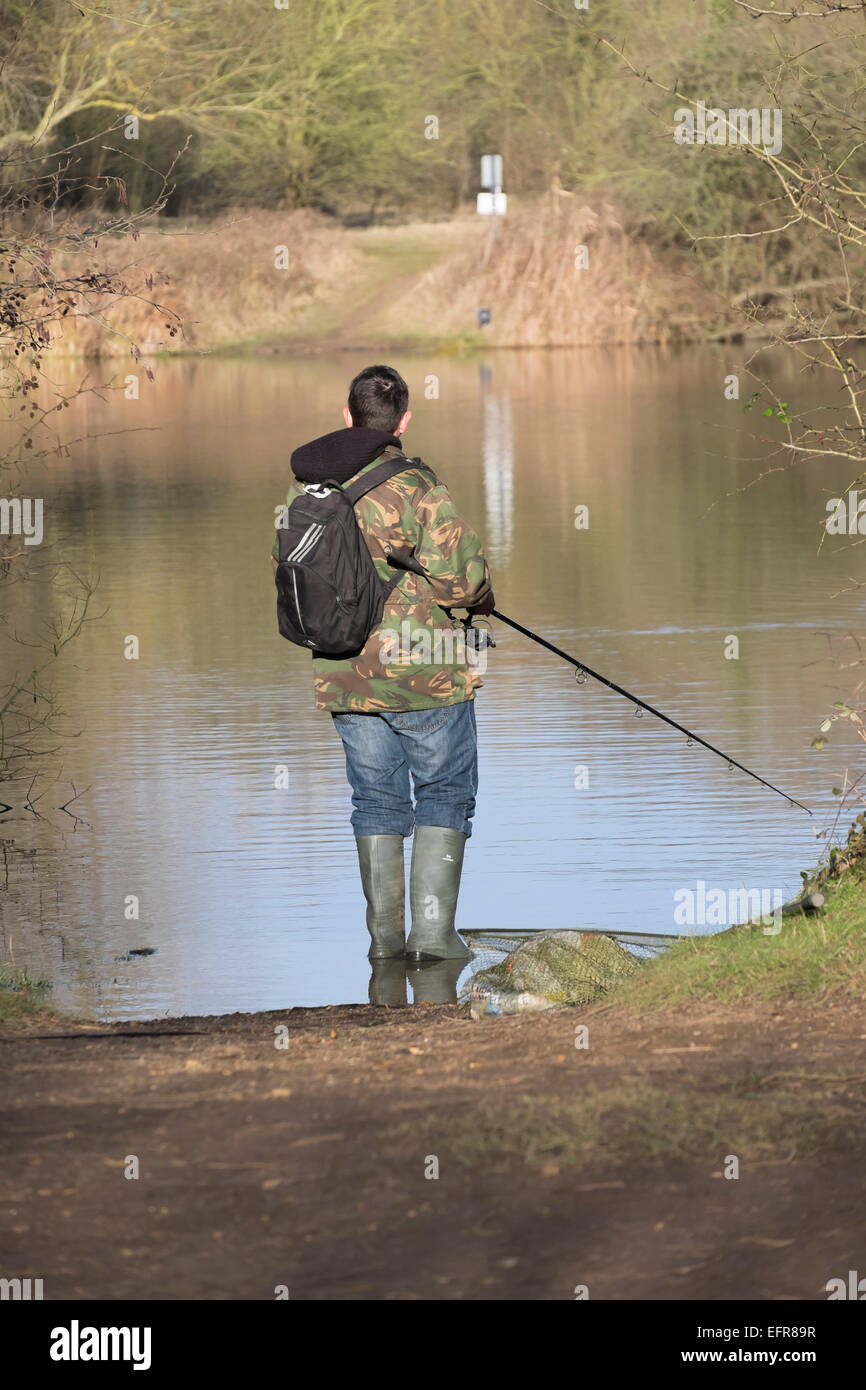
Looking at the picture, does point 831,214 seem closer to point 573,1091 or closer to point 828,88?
point 573,1091

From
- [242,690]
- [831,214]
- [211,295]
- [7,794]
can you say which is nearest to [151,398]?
[211,295]

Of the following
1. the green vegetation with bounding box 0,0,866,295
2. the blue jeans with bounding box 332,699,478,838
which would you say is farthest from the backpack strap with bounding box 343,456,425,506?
the green vegetation with bounding box 0,0,866,295

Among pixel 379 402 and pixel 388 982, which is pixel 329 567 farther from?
pixel 388 982

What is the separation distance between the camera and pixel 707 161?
40625mm

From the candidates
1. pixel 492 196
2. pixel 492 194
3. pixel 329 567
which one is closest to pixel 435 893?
pixel 329 567

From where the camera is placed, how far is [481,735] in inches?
415

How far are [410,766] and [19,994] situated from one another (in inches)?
53.5

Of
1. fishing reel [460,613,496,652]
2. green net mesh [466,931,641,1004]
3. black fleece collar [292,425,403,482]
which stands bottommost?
green net mesh [466,931,641,1004]

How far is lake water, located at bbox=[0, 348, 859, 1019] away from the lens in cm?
763

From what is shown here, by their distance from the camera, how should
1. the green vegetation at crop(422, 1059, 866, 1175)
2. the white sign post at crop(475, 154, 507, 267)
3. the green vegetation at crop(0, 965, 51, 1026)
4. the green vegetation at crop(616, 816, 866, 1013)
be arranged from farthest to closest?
the white sign post at crop(475, 154, 507, 267), the green vegetation at crop(0, 965, 51, 1026), the green vegetation at crop(616, 816, 866, 1013), the green vegetation at crop(422, 1059, 866, 1175)

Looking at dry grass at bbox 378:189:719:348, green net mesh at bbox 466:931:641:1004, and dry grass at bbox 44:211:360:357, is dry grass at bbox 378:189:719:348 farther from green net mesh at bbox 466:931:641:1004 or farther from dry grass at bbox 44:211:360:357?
green net mesh at bbox 466:931:641:1004

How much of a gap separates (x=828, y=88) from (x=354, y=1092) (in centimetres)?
1962

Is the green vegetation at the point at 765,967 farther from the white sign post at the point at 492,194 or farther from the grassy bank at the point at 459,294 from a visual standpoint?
the white sign post at the point at 492,194

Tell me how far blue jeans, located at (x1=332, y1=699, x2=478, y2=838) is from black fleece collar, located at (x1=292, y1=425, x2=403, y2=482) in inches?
29.4
